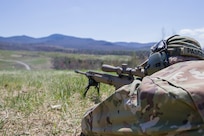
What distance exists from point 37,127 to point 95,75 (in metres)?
2.04

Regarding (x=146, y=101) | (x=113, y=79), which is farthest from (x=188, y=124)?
(x=113, y=79)

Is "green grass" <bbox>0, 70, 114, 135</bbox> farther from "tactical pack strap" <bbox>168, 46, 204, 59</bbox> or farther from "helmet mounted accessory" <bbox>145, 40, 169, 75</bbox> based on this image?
"tactical pack strap" <bbox>168, 46, 204, 59</bbox>

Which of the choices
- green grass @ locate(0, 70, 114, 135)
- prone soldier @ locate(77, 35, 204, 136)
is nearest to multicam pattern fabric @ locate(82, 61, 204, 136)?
prone soldier @ locate(77, 35, 204, 136)

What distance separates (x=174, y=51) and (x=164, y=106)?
100cm

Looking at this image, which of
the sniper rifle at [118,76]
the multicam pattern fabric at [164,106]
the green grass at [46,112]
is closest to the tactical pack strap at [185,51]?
the multicam pattern fabric at [164,106]

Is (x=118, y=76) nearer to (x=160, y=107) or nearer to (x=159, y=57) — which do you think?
(x=159, y=57)

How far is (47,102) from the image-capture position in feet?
15.9

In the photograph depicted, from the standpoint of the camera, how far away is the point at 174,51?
270 centimetres

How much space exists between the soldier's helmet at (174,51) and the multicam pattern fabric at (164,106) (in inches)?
20.3

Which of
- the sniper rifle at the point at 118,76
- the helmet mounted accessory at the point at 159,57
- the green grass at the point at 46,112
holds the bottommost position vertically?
the green grass at the point at 46,112

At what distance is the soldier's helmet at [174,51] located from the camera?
8.76ft

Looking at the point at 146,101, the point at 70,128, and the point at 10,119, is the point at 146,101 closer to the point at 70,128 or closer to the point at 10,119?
the point at 70,128

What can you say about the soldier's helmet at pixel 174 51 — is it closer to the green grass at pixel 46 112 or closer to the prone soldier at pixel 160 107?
the prone soldier at pixel 160 107

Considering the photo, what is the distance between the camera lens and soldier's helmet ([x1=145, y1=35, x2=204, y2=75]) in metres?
2.67
